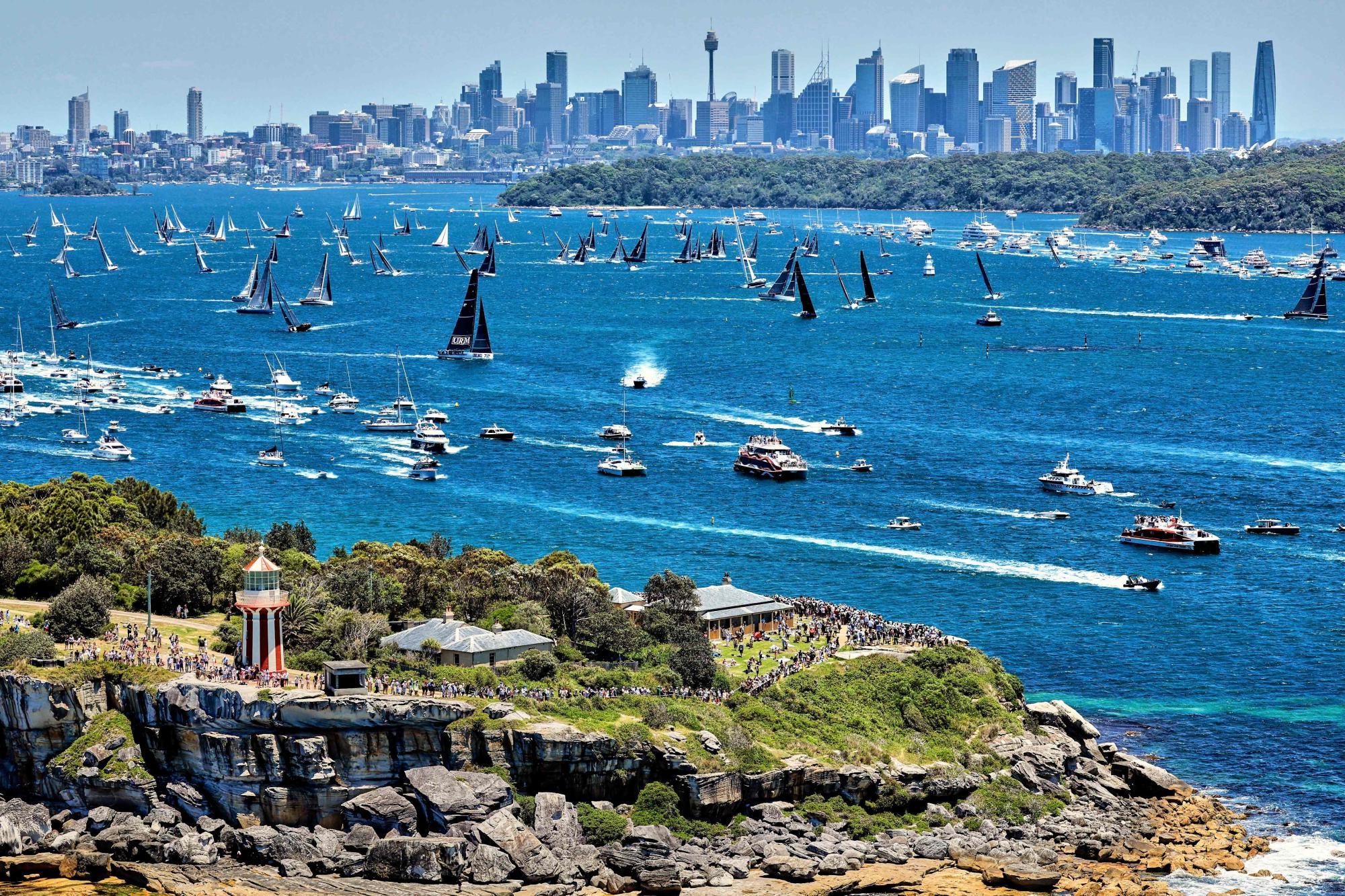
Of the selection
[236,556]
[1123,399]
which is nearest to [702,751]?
[236,556]

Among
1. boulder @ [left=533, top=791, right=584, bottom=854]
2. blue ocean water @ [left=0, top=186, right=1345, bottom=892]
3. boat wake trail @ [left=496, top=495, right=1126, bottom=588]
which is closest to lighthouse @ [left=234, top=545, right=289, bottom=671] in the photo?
boulder @ [left=533, top=791, right=584, bottom=854]

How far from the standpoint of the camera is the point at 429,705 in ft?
194

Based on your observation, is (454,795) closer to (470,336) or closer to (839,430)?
(839,430)

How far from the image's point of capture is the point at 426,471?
4564 inches

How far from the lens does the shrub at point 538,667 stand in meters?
65.3

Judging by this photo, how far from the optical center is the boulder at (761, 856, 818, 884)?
2224 inches

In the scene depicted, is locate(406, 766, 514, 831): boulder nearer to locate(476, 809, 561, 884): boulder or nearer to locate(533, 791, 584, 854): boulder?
locate(476, 809, 561, 884): boulder

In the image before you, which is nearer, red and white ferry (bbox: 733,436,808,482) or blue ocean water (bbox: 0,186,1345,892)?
blue ocean water (bbox: 0,186,1345,892)

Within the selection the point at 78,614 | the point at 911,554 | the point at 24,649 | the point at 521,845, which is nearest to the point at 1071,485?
the point at 911,554

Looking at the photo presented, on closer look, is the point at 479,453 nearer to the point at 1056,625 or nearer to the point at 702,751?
the point at 1056,625

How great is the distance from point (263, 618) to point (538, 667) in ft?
30.8

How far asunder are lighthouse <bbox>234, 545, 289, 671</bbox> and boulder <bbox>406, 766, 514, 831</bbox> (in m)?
6.98

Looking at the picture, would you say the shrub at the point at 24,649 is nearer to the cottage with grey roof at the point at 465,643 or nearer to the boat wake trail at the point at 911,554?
the cottage with grey roof at the point at 465,643

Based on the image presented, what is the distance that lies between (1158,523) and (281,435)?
58.7 metres
